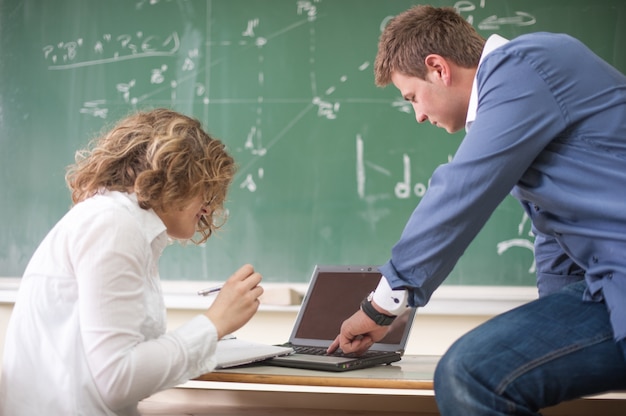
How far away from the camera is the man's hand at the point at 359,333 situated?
5.05ft

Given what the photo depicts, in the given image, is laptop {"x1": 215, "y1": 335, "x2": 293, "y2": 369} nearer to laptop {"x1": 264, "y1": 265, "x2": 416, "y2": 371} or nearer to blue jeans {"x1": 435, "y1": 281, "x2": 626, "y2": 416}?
laptop {"x1": 264, "y1": 265, "x2": 416, "y2": 371}

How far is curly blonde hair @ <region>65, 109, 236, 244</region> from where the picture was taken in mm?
1396

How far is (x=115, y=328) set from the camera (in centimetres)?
123

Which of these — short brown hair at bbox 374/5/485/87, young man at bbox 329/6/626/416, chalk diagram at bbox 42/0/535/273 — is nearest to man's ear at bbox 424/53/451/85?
short brown hair at bbox 374/5/485/87

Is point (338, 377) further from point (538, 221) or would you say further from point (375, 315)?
point (538, 221)

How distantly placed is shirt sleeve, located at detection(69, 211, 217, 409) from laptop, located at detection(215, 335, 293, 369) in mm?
A: 230

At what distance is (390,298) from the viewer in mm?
1482

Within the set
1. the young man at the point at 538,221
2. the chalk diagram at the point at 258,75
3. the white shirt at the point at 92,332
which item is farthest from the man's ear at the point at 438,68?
the chalk diagram at the point at 258,75

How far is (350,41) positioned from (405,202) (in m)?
0.68

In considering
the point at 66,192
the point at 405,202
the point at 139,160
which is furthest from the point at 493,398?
the point at 66,192

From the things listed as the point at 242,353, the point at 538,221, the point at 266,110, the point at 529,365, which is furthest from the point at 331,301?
the point at 266,110

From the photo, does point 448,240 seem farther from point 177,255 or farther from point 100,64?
point 100,64

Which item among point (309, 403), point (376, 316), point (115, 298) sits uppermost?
point (115, 298)

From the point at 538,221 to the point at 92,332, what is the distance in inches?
35.0
